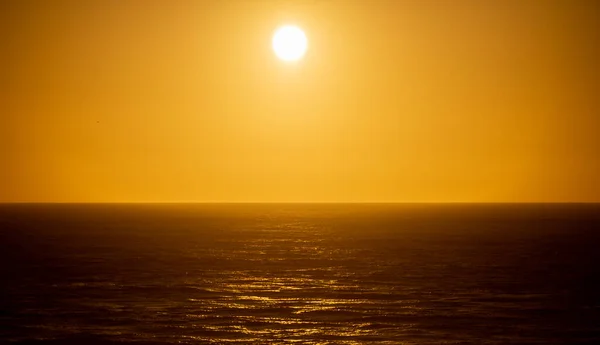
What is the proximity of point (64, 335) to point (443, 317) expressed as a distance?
28.4m

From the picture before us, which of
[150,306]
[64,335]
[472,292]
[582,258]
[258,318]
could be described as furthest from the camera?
[582,258]

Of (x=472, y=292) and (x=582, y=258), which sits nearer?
(x=472, y=292)

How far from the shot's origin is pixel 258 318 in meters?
59.5

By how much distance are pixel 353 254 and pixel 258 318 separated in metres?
59.0

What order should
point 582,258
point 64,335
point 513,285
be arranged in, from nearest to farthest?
point 64,335
point 513,285
point 582,258

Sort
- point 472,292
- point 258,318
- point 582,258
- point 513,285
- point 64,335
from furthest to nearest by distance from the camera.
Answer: point 582,258
point 513,285
point 472,292
point 258,318
point 64,335

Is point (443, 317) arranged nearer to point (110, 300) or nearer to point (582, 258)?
point (110, 300)

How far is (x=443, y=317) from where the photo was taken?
60219 mm

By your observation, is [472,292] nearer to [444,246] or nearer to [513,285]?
[513,285]

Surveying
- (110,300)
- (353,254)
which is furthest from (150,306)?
(353,254)

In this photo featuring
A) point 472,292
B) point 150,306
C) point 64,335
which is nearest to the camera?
point 64,335

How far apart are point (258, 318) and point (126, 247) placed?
7503cm

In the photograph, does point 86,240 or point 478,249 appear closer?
point 478,249

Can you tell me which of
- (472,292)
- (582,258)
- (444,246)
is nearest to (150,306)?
(472,292)
